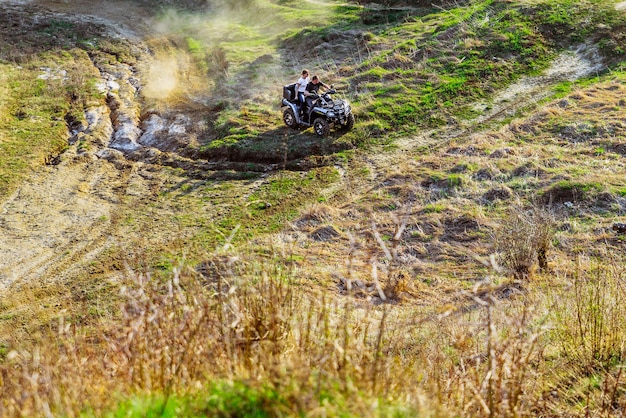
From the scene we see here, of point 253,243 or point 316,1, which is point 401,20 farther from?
point 253,243

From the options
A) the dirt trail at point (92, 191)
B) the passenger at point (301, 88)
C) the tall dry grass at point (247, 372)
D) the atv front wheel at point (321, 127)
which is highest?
the passenger at point (301, 88)

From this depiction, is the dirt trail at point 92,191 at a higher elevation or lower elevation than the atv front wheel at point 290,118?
lower

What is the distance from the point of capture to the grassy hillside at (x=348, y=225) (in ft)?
13.1

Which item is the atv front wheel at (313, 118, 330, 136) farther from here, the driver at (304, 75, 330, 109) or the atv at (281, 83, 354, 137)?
the driver at (304, 75, 330, 109)

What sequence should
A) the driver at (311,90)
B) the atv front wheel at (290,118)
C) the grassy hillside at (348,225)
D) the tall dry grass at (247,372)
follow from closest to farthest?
the tall dry grass at (247,372) < the grassy hillside at (348,225) < the driver at (311,90) < the atv front wheel at (290,118)

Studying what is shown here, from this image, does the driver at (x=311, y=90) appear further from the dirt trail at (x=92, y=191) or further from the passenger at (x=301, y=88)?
the dirt trail at (x=92, y=191)

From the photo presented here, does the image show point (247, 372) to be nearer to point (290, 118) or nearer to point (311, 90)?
point (290, 118)

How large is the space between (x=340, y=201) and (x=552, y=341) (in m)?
7.27

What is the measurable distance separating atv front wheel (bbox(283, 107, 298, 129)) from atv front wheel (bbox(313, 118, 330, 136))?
717mm

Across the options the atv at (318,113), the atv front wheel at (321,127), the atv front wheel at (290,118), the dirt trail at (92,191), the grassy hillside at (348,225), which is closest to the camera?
the grassy hillside at (348,225)

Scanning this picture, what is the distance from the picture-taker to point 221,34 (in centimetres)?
2617

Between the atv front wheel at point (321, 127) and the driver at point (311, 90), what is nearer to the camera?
the atv front wheel at point (321, 127)

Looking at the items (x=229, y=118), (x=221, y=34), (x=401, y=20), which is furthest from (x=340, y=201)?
(x=221, y=34)

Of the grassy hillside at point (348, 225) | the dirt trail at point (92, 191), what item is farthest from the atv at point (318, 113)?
the dirt trail at point (92, 191)
